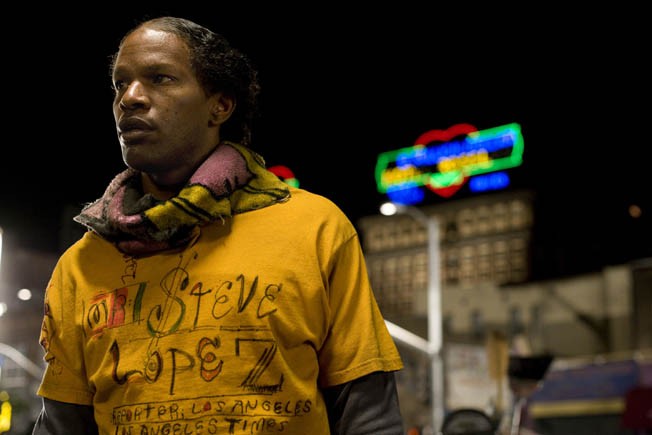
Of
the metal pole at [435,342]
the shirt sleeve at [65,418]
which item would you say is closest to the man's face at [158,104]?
the shirt sleeve at [65,418]

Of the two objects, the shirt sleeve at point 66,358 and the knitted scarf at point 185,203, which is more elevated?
the knitted scarf at point 185,203

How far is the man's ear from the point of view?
2.64 m

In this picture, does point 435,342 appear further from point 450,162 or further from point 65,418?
point 450,162

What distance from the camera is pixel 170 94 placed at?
2.52m

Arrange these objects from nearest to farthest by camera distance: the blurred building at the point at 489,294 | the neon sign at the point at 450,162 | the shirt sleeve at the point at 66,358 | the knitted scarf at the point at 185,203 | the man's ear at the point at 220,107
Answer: the knitted scarf at the point at 185,203, the shirt sleeve at the point at 66,358, the man's ear at the point at 220,107, the blurred building at the point at 489,294, the neon sign at the point at 450,162

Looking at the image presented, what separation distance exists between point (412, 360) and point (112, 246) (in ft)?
190

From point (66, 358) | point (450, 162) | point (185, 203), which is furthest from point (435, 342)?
point (450, 162)

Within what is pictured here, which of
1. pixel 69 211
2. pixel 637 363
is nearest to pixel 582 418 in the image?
pixel 637 363

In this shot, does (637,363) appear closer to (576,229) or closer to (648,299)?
(648,299)

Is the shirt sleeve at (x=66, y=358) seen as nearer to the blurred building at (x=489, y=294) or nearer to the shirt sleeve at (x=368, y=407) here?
the shirt sleeve at (x=368, y=407)

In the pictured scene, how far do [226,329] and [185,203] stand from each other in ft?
1.08

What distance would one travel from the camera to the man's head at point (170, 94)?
2516 millimetres

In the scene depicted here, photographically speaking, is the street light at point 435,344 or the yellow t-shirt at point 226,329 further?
the street light at point 435,344

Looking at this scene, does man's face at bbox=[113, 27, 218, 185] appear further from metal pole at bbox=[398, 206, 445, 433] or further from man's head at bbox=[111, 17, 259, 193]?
metal pole at bbox=[398, 206, 445, 433]
